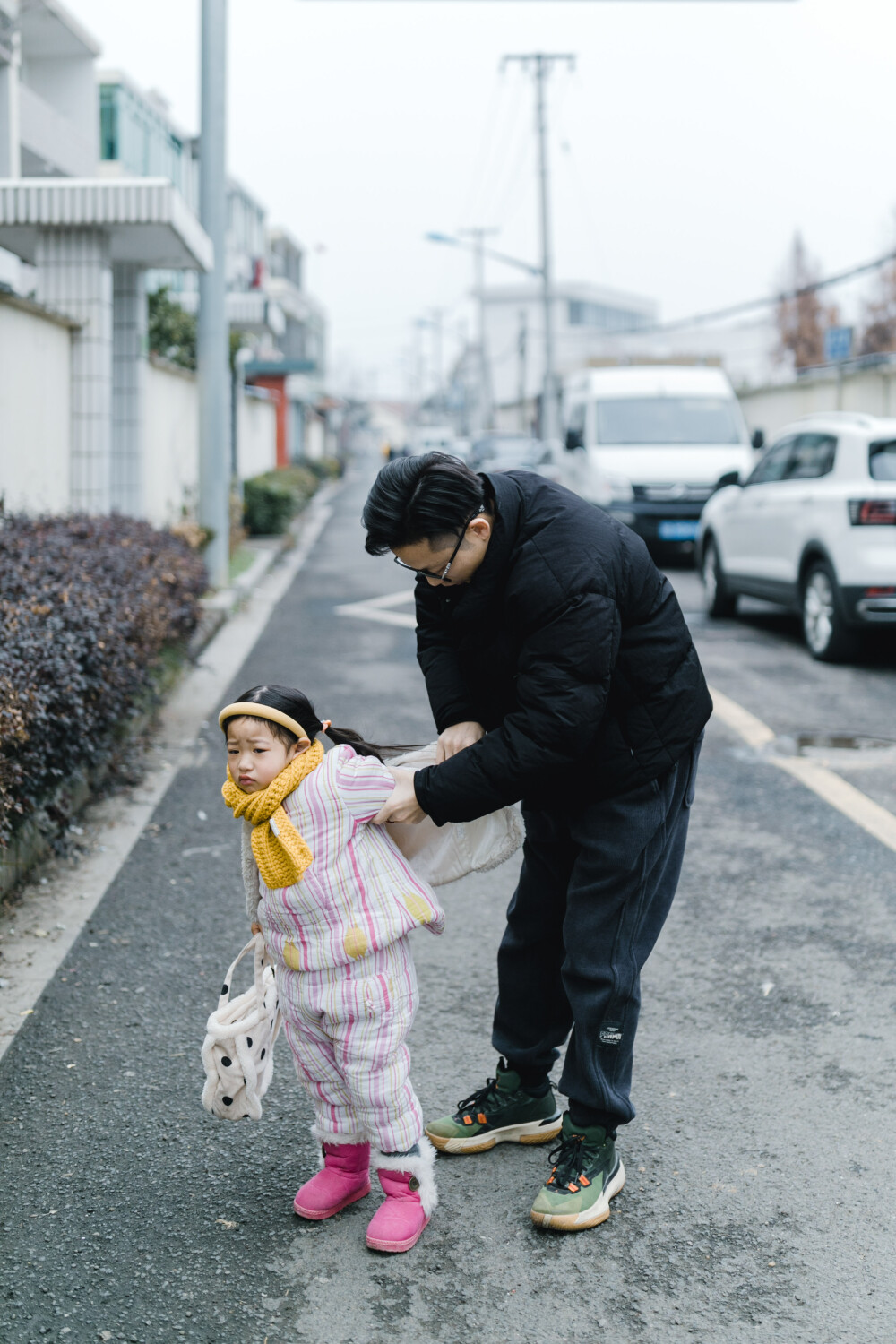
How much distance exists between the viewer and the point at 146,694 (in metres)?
6.65

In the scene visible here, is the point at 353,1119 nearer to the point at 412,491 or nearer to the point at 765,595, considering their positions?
the point at 412,491

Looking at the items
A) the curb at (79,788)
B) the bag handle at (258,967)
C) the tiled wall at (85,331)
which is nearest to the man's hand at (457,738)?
the bag handle at (258,967)

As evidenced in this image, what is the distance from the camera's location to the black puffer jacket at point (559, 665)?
2520 millimetres

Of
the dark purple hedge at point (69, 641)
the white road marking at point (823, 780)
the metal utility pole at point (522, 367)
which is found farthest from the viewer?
the metal utility pole at point (522, 367)

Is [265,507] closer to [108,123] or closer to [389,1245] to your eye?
[108,123]

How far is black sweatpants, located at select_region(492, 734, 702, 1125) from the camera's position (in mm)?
2752

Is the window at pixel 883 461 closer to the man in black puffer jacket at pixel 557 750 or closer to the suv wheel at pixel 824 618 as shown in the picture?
the suv wheel at pixel 824 618

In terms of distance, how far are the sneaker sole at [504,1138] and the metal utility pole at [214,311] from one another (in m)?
9.88

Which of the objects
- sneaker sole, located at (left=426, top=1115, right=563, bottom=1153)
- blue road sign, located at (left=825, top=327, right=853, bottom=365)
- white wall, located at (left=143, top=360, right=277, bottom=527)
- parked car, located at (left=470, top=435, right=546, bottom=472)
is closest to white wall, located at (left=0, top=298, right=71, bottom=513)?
white wall, located at (left=143, top=360, right=277, bottom=527)

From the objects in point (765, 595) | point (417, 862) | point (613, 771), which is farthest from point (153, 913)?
point (765, 595)

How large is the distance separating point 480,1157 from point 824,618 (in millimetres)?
7124

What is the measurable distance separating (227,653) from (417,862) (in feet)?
23.7

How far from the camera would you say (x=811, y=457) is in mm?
10008

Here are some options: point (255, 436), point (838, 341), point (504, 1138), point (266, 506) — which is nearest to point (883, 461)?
point (504, 1138)
